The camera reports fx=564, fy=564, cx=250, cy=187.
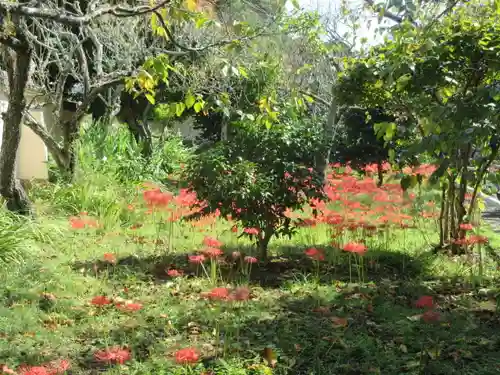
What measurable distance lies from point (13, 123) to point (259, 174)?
273 centimetres

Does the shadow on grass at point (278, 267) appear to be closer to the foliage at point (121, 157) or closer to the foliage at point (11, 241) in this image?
the foliage at point (11, 241)

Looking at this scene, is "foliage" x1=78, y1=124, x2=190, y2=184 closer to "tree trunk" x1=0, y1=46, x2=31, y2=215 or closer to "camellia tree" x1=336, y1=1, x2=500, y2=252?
"tree trunk" x1=0, y1=46, x2=31, y2=215

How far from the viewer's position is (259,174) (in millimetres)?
5453

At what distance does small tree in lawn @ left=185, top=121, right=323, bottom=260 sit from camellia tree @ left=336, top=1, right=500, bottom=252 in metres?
0.95

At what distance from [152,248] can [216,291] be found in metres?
3.08

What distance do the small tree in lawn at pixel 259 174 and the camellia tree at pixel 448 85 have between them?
0.95 metres

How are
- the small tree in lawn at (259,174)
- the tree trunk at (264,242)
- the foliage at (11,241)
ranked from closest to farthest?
the foliage at (11,241) < the small tree in lawn at (259,174) < the tree trunk at (264,242)

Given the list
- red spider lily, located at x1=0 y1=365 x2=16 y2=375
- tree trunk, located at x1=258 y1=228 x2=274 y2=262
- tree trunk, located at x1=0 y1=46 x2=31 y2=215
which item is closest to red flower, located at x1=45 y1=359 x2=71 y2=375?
red spider lily, located at x1=0 y1=365 x2=16 y2=375

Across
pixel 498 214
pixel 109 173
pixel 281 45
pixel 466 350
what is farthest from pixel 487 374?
pixel 281 45

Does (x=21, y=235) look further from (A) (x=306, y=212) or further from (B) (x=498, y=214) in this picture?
(B) (x=498, y=214)

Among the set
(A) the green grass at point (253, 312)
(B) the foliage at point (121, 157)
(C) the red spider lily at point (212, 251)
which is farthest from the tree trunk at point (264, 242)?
(B) the foliage at point (121, 157)

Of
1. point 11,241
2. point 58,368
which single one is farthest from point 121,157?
point 58,368

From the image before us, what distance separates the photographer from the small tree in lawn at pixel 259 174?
5.32m

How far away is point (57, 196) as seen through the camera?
8.23 m
